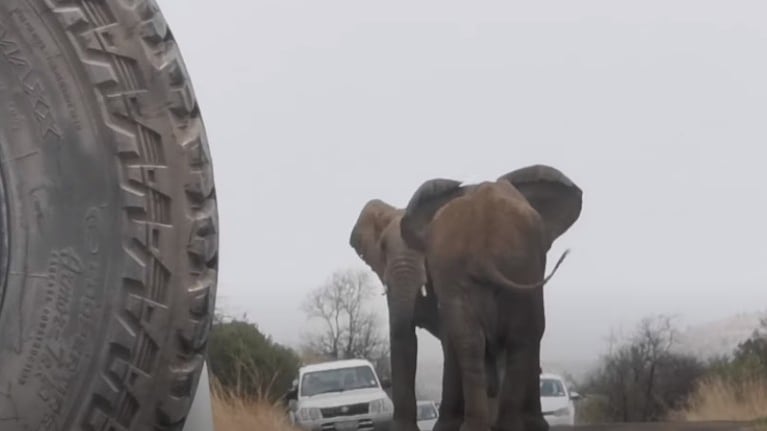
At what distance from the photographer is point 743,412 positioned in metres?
9.22

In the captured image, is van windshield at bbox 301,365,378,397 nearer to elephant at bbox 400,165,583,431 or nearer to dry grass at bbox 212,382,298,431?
dry grass at bbox 212,382,298,431

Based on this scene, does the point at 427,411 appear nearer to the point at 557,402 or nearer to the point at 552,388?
the point at 557,402

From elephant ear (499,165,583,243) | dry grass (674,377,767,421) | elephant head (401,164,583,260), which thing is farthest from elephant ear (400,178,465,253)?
dry grass (674,377,767,421)

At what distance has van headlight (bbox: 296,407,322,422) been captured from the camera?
16.5 meters

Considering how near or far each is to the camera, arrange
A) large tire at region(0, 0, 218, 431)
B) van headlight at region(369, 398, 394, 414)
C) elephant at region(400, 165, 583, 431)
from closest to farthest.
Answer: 1. large tire at region(0, 0, 218, 431)
2. elephant at region(400, 165, 583, 431)
3. van headlight at region(369, 398, 394, 414)

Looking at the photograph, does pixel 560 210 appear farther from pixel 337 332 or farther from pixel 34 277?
pixel 337 332

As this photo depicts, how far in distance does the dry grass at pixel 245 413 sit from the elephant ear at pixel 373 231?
3.83 feet

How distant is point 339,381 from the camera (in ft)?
57.5

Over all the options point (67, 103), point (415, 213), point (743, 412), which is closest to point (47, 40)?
point (67, 103)

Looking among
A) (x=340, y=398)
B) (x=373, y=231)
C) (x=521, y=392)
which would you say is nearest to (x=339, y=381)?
(x=340, y=398)

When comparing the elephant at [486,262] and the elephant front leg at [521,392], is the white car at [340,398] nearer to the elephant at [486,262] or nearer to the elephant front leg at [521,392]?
the elephant at [486,262]

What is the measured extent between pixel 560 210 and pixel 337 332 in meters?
17.1

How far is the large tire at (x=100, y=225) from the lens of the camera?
8.16 ft

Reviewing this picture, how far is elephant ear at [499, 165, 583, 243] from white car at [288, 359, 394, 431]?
948 cm
